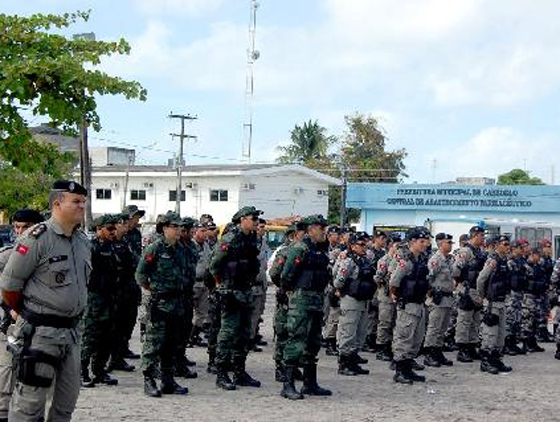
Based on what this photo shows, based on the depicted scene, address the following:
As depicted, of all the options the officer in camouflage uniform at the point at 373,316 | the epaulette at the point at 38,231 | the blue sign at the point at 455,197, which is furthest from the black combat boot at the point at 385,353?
the blue sign at the point at 455,197

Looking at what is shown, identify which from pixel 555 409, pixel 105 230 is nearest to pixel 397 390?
pixel 555 409

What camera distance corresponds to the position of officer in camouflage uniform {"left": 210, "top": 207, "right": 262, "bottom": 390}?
9.48 m

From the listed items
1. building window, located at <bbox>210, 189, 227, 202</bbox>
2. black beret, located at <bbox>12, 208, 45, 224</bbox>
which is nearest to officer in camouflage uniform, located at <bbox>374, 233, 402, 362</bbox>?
black beret, located at <bbox>12, 208, 45, 224</bbox>

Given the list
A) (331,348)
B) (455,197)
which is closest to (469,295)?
(331,348)

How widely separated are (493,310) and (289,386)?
3.85m

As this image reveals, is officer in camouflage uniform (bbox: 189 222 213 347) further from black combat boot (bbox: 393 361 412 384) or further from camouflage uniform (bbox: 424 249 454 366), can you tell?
camouflage uniform (bbox: 424 249 454 366)

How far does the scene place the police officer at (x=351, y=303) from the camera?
10984mm

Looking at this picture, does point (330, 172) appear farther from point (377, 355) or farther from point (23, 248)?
point (23, 248)

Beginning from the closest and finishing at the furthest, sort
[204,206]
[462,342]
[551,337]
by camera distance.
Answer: [462,342]
[551,337]
[204,206]

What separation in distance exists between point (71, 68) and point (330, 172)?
54849 millimetres

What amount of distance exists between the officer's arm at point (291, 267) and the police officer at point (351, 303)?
1.83 m

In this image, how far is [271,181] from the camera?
52.1 metres

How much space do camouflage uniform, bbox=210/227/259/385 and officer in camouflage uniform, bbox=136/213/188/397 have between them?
0.57 metres

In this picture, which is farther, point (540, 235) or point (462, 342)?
point (540, 235)
